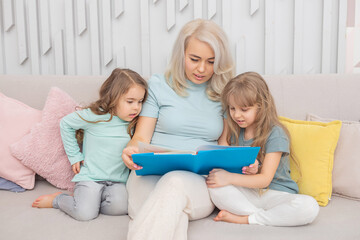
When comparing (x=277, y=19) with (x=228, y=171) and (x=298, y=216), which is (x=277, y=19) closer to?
(x=228, y=171)

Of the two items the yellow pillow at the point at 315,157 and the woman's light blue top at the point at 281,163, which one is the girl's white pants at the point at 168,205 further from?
the yellow pillow at the point at 315,157

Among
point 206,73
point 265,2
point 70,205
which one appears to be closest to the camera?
point 70,205

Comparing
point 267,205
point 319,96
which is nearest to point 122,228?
point 267,205

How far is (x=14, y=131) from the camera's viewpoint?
Result: 1.58m

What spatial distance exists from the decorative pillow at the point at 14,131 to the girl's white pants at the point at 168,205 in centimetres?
54

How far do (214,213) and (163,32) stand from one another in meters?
1.17

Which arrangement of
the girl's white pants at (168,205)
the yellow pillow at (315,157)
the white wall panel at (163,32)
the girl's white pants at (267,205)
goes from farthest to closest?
the white wall panel at (163,32) < the yellow pillow at (315,157) < the girl's white pants at (267,205) < the girl's white pants at (168,205)

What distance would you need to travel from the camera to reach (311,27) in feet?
6.70

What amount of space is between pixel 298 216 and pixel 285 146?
29cm

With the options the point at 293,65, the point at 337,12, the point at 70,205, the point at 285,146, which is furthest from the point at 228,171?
the point at 337,12

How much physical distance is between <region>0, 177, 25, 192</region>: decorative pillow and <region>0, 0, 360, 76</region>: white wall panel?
0.81 m

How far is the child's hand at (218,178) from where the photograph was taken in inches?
51.8

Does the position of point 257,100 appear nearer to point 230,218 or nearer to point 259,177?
point 259,177

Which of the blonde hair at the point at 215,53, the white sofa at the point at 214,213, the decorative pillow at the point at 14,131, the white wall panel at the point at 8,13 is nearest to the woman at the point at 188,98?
the blonde hair at the point at 215,53
